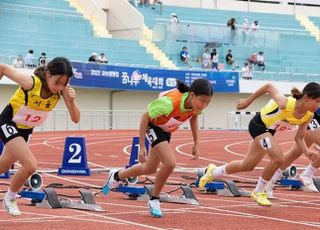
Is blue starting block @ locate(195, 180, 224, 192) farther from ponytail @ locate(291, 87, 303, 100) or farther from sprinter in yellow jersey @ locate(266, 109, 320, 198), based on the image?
ponytail @ locate(291, 87, 303, 100)

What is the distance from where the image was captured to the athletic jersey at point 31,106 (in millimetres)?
9883

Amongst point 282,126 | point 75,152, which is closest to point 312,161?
point 282,126

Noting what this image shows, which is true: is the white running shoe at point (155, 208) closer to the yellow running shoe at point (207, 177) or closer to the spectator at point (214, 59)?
the yellow running shoe at point (207, 177)

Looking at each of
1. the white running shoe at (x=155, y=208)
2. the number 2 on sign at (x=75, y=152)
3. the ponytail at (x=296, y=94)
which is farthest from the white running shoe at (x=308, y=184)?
the white running shoe at (x=155, y=208)

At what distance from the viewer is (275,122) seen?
40.9 feet

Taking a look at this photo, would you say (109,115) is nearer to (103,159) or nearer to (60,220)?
(103,159)

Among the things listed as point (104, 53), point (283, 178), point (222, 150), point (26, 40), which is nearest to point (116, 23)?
point (104, 53)

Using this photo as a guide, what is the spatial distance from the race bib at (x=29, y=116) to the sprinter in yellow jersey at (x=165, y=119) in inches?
53.7

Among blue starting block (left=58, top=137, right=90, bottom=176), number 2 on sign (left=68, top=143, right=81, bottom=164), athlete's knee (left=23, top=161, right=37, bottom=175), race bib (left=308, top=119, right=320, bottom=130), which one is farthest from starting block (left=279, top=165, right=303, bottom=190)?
athlete's knee (left=23, top=161, right=37, bottom=175)

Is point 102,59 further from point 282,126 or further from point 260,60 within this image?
point 282,126

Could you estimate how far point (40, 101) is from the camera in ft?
32.5

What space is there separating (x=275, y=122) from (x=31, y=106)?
3994 mm

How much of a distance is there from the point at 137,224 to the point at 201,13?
42.0 m

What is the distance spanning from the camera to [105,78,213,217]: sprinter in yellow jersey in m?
10.6
